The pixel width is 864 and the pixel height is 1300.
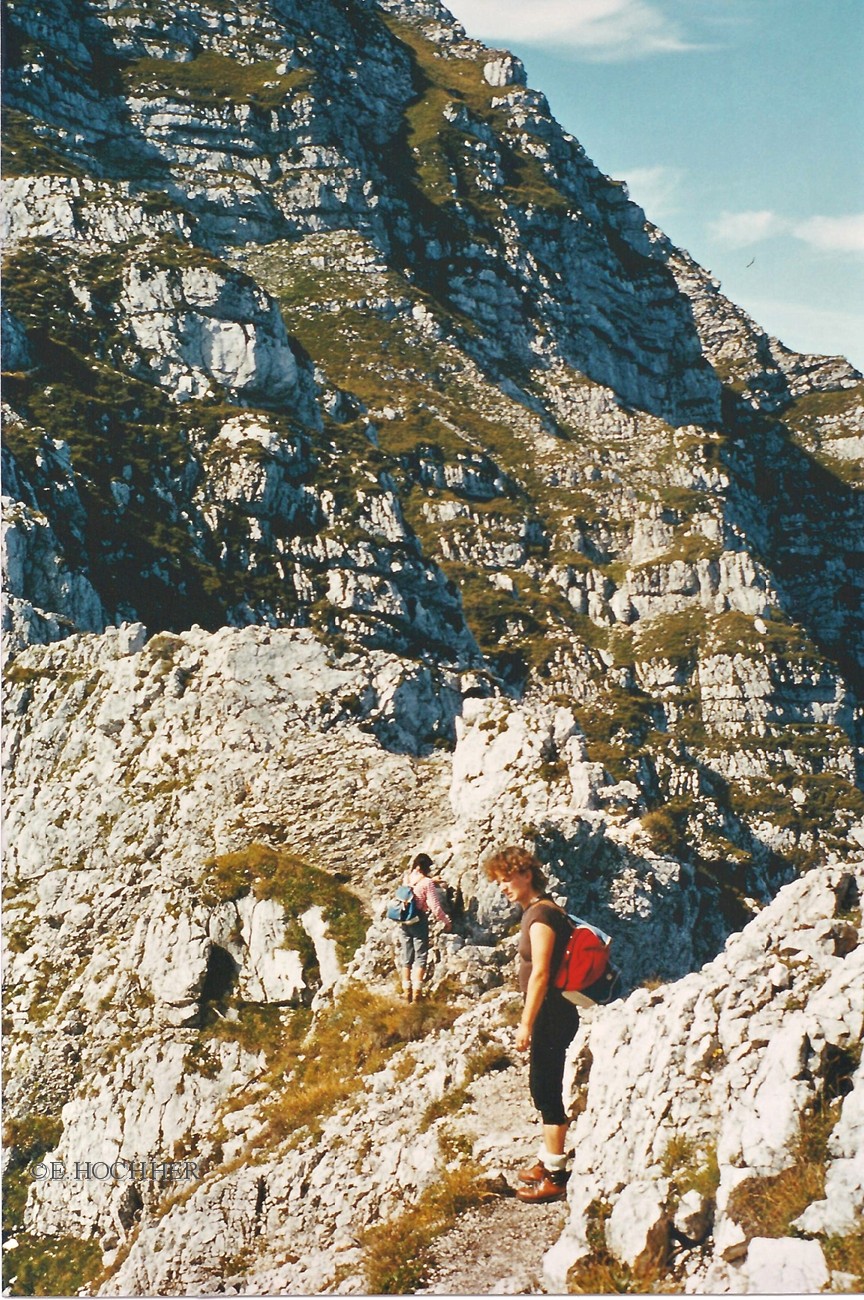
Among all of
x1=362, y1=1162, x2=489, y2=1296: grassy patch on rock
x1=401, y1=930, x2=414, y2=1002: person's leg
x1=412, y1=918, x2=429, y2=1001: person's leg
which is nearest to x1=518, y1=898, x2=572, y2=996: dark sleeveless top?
x1=362, y1=1162, x2=489, y2=1296: grassy patch on rock

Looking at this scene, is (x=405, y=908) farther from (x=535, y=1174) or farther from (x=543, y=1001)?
(x=543, y=1001)

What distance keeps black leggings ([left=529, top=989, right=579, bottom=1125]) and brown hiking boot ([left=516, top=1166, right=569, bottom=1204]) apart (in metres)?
0.78

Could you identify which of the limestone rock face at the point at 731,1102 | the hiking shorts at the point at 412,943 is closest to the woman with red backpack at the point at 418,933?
the hiking shorts at the point at 412,943

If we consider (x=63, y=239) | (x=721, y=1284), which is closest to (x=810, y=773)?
(x=63, y=239)

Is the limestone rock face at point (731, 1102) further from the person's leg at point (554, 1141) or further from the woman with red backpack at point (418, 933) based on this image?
the woman with red backpack at point (418, 933)

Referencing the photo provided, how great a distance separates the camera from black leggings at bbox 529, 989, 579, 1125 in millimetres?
11383

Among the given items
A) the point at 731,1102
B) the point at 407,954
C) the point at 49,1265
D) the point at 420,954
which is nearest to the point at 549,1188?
the point at 731,1102

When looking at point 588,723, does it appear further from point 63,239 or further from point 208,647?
point 208,647

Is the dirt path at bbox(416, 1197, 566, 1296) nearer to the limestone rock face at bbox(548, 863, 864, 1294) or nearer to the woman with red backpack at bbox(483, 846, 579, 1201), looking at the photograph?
the woman with red backpack at bbox(483, 846, 579, 1201)

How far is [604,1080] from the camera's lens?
506 inches

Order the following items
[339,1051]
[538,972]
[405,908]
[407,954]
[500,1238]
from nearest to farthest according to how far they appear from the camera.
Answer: [538,972] → [500,1238] → [339,1051] → [405,908] → [407,954]

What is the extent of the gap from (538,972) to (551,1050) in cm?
116

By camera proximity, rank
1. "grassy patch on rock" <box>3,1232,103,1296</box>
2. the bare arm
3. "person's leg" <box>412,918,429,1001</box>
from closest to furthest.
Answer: the bare arm → "grassy patch on rock" <box>3,1232,103,1296</box> → "person's leg" <box>412,918,429,1001</box>

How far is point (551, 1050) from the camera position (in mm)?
11594
